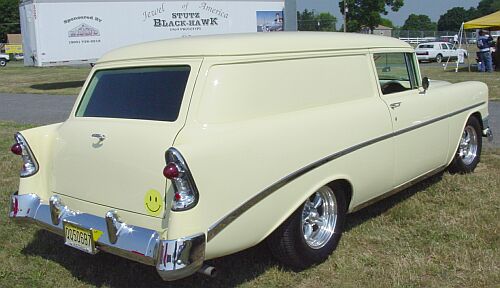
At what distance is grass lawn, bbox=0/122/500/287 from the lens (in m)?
3.58

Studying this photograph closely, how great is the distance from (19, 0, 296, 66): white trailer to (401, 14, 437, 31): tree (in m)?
109

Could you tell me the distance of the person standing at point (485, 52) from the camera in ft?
63.1

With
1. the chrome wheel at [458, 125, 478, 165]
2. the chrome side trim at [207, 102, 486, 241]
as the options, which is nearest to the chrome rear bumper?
the chrome side trim at [207, 102, 486, 241]

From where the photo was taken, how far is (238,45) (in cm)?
343

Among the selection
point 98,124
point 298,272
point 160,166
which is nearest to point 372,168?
point 298,272

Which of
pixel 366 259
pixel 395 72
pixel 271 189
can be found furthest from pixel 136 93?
pixel 395 72

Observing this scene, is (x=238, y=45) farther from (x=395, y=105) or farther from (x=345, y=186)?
(x=395, y=105)

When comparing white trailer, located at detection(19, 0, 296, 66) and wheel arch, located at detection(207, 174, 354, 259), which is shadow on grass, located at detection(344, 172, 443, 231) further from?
white trailer, located at detection(19, 0, 296, 66)

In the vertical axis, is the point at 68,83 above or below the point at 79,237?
above

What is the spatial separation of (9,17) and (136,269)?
10838 cm

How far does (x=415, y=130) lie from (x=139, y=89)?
2.38m

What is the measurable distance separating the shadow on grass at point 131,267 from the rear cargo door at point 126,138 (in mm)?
625

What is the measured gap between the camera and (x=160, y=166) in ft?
10.1

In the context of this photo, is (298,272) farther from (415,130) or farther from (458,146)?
(458,146)
